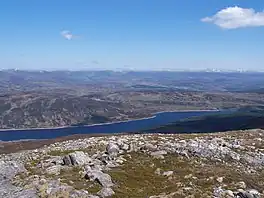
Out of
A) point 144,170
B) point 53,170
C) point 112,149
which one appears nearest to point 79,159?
point 53,170

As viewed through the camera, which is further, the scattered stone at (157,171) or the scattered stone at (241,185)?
the scattered stone at (157,171)

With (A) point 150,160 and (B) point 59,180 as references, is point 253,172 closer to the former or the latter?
(A) point 150,160

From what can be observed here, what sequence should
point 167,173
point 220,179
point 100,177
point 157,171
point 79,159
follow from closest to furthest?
point 100,177, point 220,179, point 167,173, point 157,171, point 79,159

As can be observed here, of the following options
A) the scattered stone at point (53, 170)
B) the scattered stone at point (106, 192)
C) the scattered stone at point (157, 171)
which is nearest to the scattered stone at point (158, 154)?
the scattered stone at point (157, 171)

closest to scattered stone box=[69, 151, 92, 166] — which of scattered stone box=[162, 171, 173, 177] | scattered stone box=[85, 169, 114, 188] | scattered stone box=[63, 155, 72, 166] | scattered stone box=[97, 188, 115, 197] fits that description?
scattered stone box=[63, 155, 72, 166]

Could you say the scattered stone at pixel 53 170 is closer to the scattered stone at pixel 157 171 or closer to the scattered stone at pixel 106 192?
the scattered stone at pixel 106 192

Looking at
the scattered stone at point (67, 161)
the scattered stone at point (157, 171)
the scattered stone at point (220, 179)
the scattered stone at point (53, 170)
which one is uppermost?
the scattered stone at point (67, 161)

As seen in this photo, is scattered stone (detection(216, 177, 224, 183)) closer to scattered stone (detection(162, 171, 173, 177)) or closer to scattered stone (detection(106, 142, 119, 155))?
scattered stone (detection(162, 171, 173, 177))

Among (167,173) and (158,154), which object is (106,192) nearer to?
(167,173)

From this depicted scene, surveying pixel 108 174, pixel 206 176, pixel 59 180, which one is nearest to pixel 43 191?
pixel 59 180
